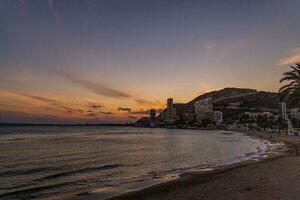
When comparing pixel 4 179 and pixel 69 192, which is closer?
pixel 69 192

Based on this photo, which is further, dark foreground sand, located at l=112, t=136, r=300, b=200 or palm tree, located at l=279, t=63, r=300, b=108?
palm tree, located at l=279, t=63, r=300, b=108

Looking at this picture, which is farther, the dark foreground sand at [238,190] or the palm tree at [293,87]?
the palm tree at [293,87]

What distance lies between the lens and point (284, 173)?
13.7 meters

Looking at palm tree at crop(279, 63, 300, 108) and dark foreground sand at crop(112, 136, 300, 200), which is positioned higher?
palm tree at crop(279, 63, 300, 108)

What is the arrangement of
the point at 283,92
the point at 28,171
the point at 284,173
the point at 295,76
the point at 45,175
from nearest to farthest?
the point at 284,173
the point at 45,175
the point at 28,171
the point at 295,76
the point at 283,92

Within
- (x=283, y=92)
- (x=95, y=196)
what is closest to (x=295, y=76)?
(x=283, y=92)

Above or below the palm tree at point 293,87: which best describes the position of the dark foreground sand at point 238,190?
below

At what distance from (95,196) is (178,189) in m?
3.59

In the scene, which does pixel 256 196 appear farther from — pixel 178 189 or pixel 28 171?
pixel 28 171

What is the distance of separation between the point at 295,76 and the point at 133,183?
25900mm

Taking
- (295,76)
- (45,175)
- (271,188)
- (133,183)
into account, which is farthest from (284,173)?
(295,76)

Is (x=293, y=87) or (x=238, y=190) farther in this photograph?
(x=293, y=87)

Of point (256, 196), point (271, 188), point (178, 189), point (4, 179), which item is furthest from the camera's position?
point (4, 179)

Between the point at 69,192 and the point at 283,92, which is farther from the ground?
the point at 283,92
